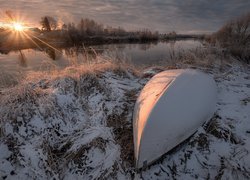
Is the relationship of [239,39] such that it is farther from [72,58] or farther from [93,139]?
[93,139]

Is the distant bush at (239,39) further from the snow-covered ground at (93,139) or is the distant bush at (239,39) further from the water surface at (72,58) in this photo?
the snow-covered ground at (93,139)

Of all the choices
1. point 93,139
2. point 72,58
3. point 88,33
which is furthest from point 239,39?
point 88,33

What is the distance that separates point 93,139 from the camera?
296 centimetres

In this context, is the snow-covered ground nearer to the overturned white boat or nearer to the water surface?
Answer: the overturned white boat

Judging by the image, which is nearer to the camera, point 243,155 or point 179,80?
point 243,155

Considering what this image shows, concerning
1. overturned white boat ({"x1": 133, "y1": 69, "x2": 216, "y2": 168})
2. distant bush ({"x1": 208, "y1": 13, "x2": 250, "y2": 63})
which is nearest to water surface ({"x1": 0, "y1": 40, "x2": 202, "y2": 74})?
distant bush ({"x1": 208, "y1": 13, "x2": 250, "y2": 63})

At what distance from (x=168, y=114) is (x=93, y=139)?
127cm

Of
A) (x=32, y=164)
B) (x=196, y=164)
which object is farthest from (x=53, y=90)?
(x=196, y=164)

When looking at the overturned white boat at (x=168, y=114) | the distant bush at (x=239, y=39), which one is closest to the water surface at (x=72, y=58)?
the distant bush at (x=239, y=39)

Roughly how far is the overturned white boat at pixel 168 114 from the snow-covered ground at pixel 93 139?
7.2 inches

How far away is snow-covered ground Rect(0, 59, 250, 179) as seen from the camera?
255cm

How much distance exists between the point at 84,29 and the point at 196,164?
124 feet

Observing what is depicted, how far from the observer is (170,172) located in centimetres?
253

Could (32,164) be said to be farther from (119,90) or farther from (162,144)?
(119,90)
